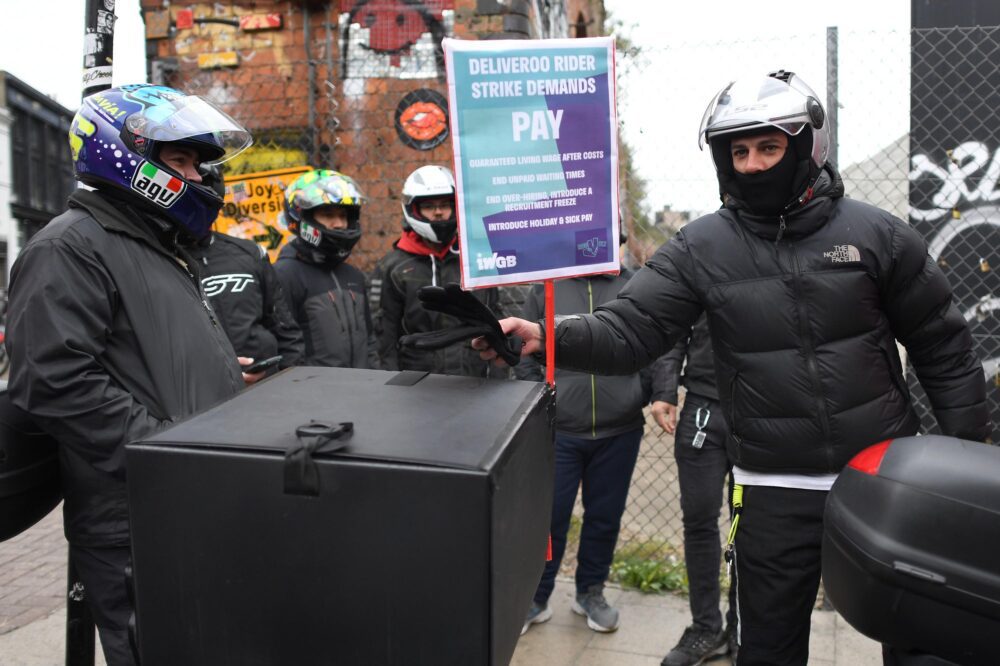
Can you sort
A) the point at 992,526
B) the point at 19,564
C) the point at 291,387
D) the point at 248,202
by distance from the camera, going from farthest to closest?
the point at 248,202
the point at 19,564
the point at 291,387
the point at 992,526

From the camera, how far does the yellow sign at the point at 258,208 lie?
5035mm

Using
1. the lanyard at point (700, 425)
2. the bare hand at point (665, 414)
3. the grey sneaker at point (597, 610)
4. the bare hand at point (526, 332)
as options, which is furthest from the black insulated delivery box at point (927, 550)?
the grey sneaker at point (597, 610)

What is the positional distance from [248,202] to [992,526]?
4.50m

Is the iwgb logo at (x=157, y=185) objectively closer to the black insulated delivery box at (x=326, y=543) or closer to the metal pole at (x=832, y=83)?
the black insulated delivery box at (x=326, y=543)

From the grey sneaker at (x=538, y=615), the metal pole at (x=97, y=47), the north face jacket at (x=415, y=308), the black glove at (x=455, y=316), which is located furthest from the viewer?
the north face jacket at (x=415, y=308)

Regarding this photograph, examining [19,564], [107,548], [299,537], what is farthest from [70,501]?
[19,564]

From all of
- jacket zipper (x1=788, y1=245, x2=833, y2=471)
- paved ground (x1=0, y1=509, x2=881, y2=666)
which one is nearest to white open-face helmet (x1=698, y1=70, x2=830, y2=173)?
jacket zipper (x1=788, y1=245, x2=833, y2=471)

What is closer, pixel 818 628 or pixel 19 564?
pixel 818 628

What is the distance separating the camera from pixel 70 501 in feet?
7.02

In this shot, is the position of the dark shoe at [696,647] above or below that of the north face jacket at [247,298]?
below

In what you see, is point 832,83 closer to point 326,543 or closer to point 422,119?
point 422,119

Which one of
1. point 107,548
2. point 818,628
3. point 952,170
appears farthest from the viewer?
point 952,170

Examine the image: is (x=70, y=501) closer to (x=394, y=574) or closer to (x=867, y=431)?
(x=394, y=574)

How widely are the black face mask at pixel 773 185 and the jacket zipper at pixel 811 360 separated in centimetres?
16
